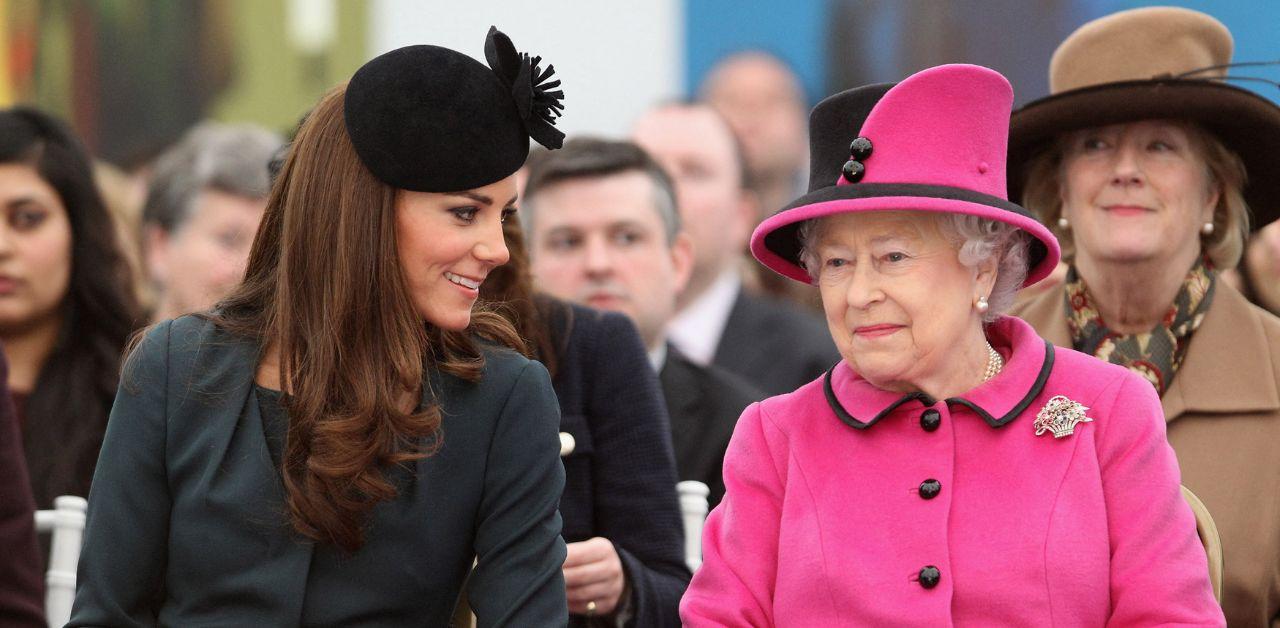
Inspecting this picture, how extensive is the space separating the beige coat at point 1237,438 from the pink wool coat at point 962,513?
911mm

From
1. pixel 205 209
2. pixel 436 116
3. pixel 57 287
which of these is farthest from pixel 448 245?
pixel 205 209

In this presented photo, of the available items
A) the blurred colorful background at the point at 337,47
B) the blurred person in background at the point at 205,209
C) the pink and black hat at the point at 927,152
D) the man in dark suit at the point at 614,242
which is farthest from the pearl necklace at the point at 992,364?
the blurred colorful background at the point at 337,47

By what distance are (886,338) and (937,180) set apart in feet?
1.05

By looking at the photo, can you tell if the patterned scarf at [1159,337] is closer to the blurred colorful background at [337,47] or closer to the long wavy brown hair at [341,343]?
the long wavy brown hair at [341,343]

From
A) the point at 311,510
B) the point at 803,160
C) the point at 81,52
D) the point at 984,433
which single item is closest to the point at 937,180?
the point at 984,433

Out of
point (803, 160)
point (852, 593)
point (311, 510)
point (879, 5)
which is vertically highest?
point (311, 510)

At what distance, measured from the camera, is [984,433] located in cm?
348

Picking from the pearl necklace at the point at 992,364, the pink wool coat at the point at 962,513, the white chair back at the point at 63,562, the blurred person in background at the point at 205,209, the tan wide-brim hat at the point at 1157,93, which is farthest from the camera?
the blurred person in background at the point at 205,209

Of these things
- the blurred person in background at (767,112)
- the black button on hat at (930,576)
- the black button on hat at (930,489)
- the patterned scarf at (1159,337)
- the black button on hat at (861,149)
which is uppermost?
the black button on hat at (861,149)

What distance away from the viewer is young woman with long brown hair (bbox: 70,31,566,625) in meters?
3.34

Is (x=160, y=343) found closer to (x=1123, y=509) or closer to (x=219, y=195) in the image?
(x=1123, y=509)

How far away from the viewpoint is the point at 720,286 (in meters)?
7.98

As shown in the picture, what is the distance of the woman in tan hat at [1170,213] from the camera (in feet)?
A: 14.5

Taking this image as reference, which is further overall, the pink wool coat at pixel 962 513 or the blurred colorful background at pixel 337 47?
the blurred colorful background at pixel 337 47
